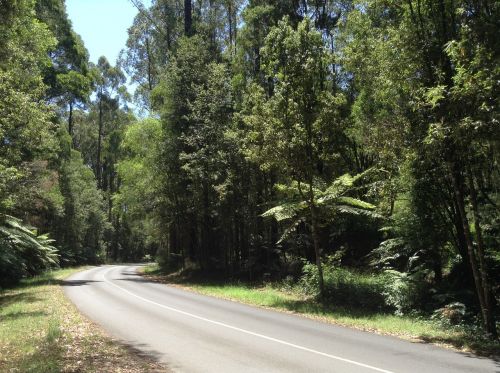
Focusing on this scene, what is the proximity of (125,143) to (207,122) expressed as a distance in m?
13.9

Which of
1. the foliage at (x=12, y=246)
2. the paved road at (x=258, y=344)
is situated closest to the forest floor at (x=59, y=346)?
the paved road at (x=258, y=344)

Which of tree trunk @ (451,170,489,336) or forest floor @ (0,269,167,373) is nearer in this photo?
forest floor @ (0,269,167,373)

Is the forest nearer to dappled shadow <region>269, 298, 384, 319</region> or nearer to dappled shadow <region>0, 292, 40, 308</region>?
dappled shadow <region>269, 298, 384, 319</region>

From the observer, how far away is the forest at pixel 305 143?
11.3m

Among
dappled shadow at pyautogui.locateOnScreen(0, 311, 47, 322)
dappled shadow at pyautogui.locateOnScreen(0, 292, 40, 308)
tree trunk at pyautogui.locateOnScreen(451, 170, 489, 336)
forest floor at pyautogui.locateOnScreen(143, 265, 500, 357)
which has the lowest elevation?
forest floor at pyautogui.locateOnScreen(143, 265, 500, 357)

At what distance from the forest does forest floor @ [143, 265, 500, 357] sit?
0.68 m

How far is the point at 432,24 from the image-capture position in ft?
38.4

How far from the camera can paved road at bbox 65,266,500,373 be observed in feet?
26.7

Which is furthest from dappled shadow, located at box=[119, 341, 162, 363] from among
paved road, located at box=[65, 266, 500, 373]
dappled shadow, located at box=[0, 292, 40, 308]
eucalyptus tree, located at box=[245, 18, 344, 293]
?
dappled shadow, located at box=[0, 292, 40, 308]

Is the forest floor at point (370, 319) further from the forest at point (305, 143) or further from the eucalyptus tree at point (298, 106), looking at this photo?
the eucalyptus tree at point (298, 106)

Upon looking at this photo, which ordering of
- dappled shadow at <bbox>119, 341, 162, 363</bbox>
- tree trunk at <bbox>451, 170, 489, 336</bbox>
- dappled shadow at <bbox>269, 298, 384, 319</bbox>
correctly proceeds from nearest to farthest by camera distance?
1. dappled shadow at <bbox>119, 341, 162, 363</bbox>
2. tree trunk at <bbox>451, 170, 489, 336</bbox>
3. dappled shadow at <bbox>269, 298, 384, 319</bbox>

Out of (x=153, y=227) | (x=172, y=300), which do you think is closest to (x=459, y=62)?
(x=172, y=300)

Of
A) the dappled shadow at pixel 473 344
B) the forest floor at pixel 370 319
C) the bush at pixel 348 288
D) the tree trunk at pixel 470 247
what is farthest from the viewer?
the bush at pixel 348 288

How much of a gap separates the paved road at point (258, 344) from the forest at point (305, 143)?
10.6ft
